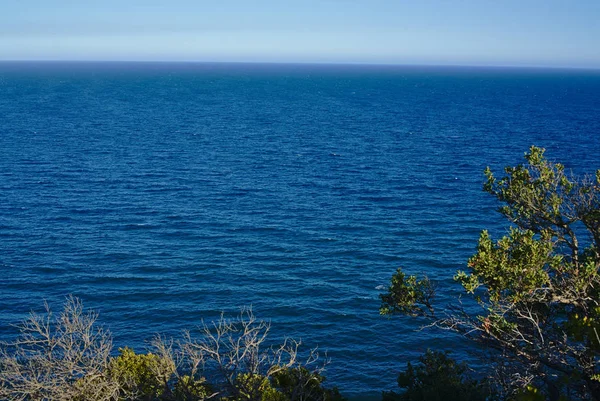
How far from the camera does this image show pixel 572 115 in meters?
160

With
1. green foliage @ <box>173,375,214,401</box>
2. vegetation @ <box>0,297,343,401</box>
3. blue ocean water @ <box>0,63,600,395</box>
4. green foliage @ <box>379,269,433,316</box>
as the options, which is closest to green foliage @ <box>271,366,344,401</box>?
vegetation @ <box>0,297,343,401</box>

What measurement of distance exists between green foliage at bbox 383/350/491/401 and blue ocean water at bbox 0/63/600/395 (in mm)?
11893

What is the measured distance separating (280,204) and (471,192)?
2524cm

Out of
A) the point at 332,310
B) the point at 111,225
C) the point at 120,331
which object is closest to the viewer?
the point at 120,331

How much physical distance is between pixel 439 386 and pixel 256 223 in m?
42.3

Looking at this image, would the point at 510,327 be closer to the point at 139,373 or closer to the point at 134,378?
the point at 134,378

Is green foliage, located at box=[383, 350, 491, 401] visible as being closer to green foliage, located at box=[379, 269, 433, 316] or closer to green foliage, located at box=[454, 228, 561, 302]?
green foliage, located at box=[379, 269, 433, 316]

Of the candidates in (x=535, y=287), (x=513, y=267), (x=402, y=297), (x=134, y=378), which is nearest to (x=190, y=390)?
(x=134, y=378)

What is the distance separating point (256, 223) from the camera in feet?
211

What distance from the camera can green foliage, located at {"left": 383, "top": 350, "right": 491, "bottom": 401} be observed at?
23391mm

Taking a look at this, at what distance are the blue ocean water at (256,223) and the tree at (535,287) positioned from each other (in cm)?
1854

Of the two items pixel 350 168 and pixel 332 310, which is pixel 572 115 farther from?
pixel 332 310

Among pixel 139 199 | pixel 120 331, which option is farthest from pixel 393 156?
pixel 120 331

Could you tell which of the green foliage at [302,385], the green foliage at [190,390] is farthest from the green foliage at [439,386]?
the green foliage at [190,390]
